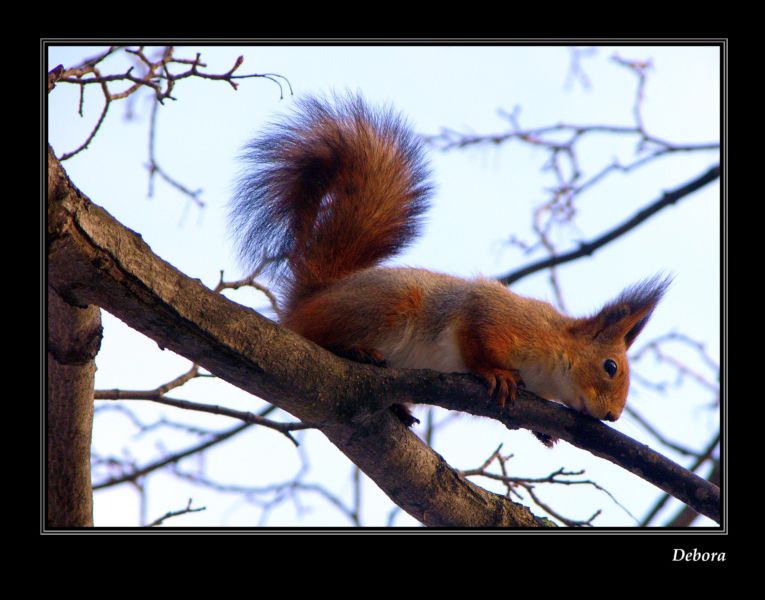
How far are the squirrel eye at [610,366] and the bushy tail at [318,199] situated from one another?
3.10ft

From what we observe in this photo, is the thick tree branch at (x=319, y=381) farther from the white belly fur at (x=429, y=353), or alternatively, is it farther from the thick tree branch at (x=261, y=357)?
the white belly fur at (x=429, y=353)

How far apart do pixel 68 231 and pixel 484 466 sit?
1.83 m

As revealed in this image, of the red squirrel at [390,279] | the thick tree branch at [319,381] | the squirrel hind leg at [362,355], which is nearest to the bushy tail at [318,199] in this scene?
the red squirrel at [390,279]

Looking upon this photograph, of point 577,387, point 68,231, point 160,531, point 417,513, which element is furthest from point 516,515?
point 68,231

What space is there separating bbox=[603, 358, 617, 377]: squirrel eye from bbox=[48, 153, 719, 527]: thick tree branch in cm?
56

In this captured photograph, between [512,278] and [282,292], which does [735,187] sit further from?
[282,292]

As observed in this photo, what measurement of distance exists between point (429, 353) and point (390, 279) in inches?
11.9

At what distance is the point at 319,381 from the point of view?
2.16m

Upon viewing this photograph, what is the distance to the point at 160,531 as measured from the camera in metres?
2.00

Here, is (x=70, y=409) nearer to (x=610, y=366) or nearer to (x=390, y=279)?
(x=390, y=279)

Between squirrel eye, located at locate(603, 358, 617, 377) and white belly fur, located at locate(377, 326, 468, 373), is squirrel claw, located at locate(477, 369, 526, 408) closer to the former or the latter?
white belly fur, located at locate(377, 326, 468, 373)

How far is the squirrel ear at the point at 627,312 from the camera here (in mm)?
3221

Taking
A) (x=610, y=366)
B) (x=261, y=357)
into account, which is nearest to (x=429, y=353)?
(x=610, y=366)

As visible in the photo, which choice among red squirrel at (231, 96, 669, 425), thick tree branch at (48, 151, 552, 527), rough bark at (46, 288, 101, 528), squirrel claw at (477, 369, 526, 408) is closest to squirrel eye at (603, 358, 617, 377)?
red squirrel at (231, 96, 669, 425)
